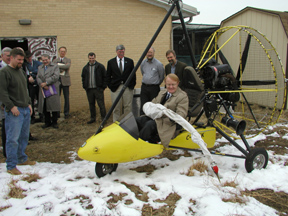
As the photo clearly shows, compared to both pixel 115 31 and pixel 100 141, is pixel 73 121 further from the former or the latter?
pixel 100 141

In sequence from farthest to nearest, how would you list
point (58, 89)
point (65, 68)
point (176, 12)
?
1. point (176, 12)
2. point (65, 68)
3. point (58, 89)

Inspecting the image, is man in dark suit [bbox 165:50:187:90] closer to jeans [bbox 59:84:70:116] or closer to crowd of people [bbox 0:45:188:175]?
crowd of people [bbox 0:45:188:175]

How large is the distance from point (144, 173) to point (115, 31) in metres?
6.44

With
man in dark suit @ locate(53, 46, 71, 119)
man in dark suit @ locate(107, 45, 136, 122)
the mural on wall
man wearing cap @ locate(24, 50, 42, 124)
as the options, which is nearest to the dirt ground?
A: man in dark suit @ locate(53, 46, 71, 119)

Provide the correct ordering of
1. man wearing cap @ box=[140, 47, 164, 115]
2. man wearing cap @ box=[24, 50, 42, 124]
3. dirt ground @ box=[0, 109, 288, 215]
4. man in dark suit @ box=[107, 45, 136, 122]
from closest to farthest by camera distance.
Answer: dirt ground @ box=[0, 109, 288, 215] < man wearing cap @ box=[140, 47, 164, 115] < man in dark suit @ box=[107, 45, 136, 122] < man wearing cap @ box=[24, 50, 42, 124]

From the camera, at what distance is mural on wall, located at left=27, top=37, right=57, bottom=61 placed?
8.54 m

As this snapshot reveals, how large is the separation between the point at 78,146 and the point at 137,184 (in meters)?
2.43

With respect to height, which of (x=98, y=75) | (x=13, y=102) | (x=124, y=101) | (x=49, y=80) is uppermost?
(x=98, y=75)

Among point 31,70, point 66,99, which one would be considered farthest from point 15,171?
point 66,99

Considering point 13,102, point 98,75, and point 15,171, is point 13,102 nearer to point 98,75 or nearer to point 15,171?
point 15,171

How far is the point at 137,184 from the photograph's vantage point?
11.6ft

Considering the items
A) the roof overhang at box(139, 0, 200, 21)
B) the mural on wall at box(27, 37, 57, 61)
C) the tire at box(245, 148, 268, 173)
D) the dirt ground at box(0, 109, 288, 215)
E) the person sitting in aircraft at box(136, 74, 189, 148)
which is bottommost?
the dirt ground at box(0, 109, 288, 215)

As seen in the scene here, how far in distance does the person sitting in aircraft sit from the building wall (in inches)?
210

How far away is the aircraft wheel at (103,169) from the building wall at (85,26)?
5441 millimetres
